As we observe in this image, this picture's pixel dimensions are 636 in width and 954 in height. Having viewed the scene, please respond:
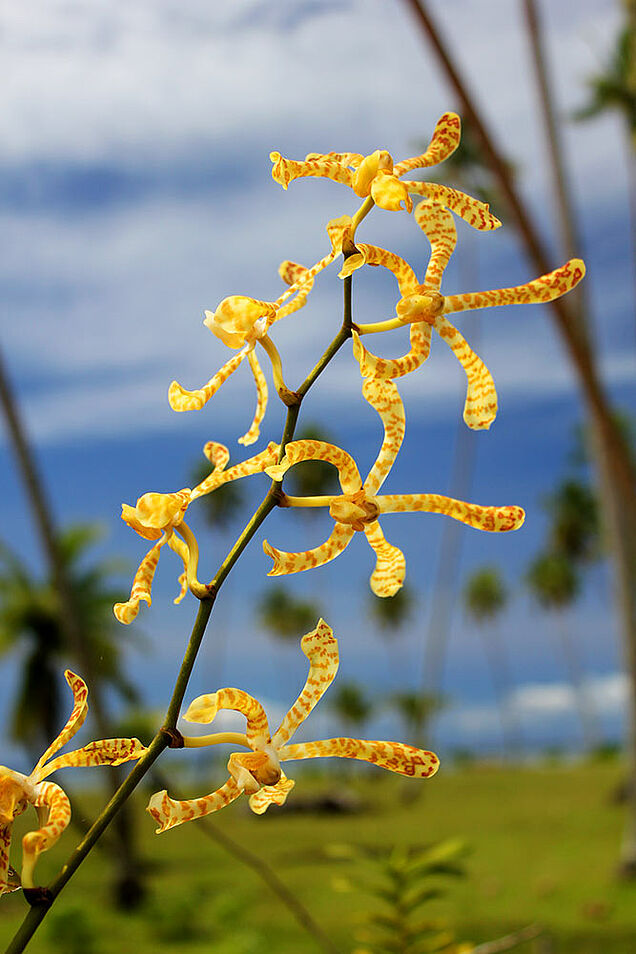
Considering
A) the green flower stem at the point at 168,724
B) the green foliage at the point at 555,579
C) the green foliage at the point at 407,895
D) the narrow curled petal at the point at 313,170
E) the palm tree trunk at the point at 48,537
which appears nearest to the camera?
the green flower stem at the point at 168,724

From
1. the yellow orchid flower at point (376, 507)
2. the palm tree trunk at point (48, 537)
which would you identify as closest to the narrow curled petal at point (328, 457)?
the yellow orchid flower at point (376, 507)

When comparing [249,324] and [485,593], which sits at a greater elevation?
[485,593]

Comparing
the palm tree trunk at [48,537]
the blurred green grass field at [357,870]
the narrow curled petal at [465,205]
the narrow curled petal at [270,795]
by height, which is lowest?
the narrow curled petal at [270,795]

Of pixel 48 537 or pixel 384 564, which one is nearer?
pixel 384 564

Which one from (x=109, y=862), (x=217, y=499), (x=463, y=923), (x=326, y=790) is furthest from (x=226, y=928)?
→ (x=217, y=499)

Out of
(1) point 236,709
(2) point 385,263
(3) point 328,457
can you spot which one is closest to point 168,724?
(1) point 236,709

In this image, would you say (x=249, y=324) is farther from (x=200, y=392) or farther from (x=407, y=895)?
(x=407, y=895)

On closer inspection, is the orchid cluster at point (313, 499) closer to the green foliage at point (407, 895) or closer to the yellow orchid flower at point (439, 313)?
the yellow orchid flower at point (439, 313)

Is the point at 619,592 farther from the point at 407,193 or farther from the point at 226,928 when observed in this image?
the point at 407,193
